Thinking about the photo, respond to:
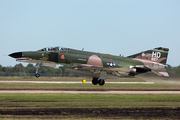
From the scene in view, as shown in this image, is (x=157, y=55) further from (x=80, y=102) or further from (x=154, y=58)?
(x=80, y=102)

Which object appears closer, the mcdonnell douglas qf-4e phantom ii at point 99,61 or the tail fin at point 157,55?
the mcdonnell douglas qf-4e phantom ii at point 99,61

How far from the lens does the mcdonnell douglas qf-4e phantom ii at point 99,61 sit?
31.7 meters

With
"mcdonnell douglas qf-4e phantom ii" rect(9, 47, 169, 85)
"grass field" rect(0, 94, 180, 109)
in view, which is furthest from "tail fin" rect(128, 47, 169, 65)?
"grass field" rect(0, 94, 180, 109)

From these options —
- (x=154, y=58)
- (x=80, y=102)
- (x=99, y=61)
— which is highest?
(x=154, y=58)

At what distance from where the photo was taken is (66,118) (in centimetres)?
1705

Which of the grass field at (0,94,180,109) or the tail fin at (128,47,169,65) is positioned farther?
the tail fin at (128,47,169,65)

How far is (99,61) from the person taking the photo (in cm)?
3272

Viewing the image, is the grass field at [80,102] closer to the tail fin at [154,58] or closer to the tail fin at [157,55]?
the tail fin at [154,58]

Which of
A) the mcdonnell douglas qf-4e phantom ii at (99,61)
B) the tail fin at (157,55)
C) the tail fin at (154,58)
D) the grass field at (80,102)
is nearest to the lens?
the grass field at (80,102)

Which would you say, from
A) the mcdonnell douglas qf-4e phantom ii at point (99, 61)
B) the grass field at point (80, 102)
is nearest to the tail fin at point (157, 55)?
the mcdonnell douglas qf-4e phantom ii at point (99, 61)

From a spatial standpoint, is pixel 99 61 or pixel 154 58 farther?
pixel 154 58

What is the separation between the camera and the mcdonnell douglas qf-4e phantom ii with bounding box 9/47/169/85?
3166 cm

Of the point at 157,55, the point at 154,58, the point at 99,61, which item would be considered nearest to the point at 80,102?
the point at 99,61

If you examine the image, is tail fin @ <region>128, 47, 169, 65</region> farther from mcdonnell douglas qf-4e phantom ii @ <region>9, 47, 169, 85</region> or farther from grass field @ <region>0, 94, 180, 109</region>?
grass field @ <region>0, 94, 180, 109</region>
